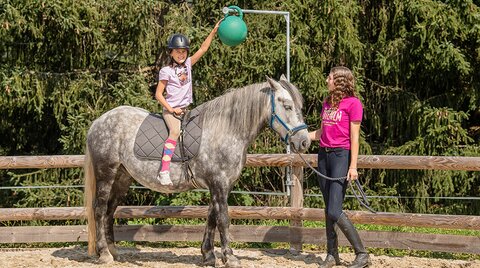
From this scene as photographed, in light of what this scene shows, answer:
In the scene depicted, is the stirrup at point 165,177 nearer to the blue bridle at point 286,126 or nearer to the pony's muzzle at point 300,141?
the blue bridle at point 286,126

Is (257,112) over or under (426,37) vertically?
under

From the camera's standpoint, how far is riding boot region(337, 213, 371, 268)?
24.6 ft

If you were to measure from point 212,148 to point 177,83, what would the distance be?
27.6 inches

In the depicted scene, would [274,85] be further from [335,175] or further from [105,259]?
[105,259]

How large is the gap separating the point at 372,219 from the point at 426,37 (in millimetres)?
4014

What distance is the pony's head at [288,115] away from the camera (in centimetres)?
735

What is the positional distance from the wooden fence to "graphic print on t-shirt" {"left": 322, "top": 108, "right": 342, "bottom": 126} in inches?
49.3

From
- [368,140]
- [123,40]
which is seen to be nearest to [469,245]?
[368,140]

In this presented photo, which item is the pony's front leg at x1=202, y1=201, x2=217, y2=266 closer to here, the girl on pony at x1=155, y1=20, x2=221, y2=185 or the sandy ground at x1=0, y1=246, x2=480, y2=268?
the sandy ground at x1=0, y1=246, x2=480, y2=268

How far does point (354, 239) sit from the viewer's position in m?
7.53

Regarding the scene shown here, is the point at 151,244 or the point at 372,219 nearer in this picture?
the point at 372,219

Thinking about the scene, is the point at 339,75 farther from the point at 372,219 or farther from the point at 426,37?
the point at 426,37

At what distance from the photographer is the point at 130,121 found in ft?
26.6

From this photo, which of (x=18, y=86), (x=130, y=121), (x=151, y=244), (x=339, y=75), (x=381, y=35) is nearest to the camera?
(x=339, y=75)
